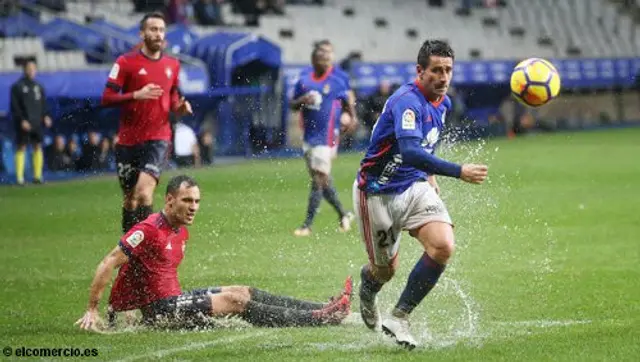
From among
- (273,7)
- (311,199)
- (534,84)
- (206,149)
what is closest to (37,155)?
(206,149)

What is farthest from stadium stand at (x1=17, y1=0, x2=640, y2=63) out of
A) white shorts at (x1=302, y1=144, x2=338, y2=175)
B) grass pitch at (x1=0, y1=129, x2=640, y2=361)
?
white shorts at (x1=302, y1=144, x2=338, y2=175)

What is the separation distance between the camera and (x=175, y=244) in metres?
9.17

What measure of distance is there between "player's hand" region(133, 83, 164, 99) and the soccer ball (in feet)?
11.4

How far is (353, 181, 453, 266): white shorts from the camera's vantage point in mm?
8555

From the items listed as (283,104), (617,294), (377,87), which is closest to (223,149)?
(283,104)

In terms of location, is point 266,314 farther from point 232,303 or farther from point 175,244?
point 175,244

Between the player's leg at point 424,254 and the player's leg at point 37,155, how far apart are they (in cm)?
Result: 1599

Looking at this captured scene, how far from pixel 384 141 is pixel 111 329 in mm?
2423

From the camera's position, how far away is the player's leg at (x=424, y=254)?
8.37 m

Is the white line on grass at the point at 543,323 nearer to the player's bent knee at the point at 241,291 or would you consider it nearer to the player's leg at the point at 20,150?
the player's bent knee at the point at 241,291

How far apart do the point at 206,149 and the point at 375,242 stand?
19148 mm

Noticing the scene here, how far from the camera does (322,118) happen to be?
52.7 feet

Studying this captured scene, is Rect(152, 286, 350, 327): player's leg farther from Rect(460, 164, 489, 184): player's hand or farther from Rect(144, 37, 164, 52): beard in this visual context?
Rect(144, 37, 164, 52): beard

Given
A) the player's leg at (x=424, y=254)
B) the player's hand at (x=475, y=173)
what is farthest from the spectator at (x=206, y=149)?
the player's hand at (x=475, y=173)
